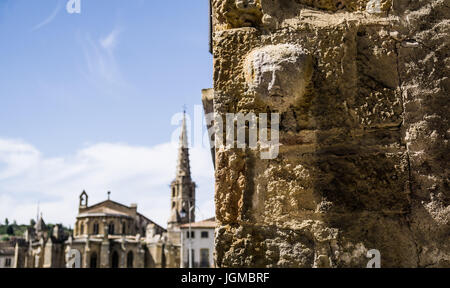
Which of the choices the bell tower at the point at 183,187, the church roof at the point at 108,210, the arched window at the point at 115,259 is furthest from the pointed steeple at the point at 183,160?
the arched window at the point at 115,259

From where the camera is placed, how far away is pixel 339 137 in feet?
5.70

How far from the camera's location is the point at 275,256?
1.66 metres

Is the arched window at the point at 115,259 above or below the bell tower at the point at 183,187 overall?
below

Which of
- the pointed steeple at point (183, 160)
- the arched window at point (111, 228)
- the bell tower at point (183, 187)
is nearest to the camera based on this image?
the arched window at point (111, 228)

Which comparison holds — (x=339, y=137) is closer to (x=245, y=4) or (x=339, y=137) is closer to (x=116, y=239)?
(x=245, y=4)

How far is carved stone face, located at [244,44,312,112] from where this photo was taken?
5.66 ft

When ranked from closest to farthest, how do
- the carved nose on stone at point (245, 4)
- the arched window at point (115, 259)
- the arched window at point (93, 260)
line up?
the carved nose on stone at point (245, 4) < the arched window at point (93, 260) < the arched window at point (115, 259)

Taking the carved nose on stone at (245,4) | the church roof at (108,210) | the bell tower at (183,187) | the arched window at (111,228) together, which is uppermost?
the bell tower at (183,187)

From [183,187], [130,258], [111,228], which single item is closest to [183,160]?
[183,187]

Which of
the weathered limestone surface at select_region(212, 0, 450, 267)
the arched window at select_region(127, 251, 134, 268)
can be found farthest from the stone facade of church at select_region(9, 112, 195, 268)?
the weathered limestone surface at select_region(212, 0, 450, 267)

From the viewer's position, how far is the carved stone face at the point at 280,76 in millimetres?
1726

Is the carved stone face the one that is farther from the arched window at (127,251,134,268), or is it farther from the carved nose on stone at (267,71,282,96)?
the arched window at (127,251,134,268)

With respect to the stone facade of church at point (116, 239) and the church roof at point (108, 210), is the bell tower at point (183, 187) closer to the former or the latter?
the stone facade of church at point (116, 239)

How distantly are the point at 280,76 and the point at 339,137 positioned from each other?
1.01ft
